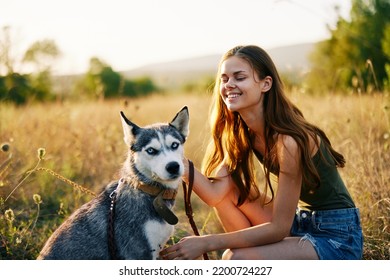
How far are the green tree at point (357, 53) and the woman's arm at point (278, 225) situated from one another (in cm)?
169

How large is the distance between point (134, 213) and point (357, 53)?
10461mm

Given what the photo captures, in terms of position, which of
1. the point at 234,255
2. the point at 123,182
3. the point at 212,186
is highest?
the point at 123,182

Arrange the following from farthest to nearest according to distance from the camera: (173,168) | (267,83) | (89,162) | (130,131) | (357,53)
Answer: (357,53)
(89,162)
(267,83)
(130,131)
(173,168)

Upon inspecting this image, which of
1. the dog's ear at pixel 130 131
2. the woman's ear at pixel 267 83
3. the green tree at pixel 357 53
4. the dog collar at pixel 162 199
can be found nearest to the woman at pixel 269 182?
the woman's ear at pixel 267 83

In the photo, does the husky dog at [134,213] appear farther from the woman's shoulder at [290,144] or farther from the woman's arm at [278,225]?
the woman's shoulder at [290,144]

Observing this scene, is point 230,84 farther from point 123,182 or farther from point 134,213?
point 134,213

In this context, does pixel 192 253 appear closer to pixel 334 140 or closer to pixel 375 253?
pixel 375 253

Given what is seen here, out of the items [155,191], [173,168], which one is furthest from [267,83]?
[155,191]

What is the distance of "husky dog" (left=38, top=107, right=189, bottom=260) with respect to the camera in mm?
3102

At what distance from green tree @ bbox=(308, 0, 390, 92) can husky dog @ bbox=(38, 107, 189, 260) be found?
221cm

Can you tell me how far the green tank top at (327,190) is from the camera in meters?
3.40

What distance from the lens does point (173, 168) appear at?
122 inches

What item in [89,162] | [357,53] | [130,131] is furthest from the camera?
[357,53]
